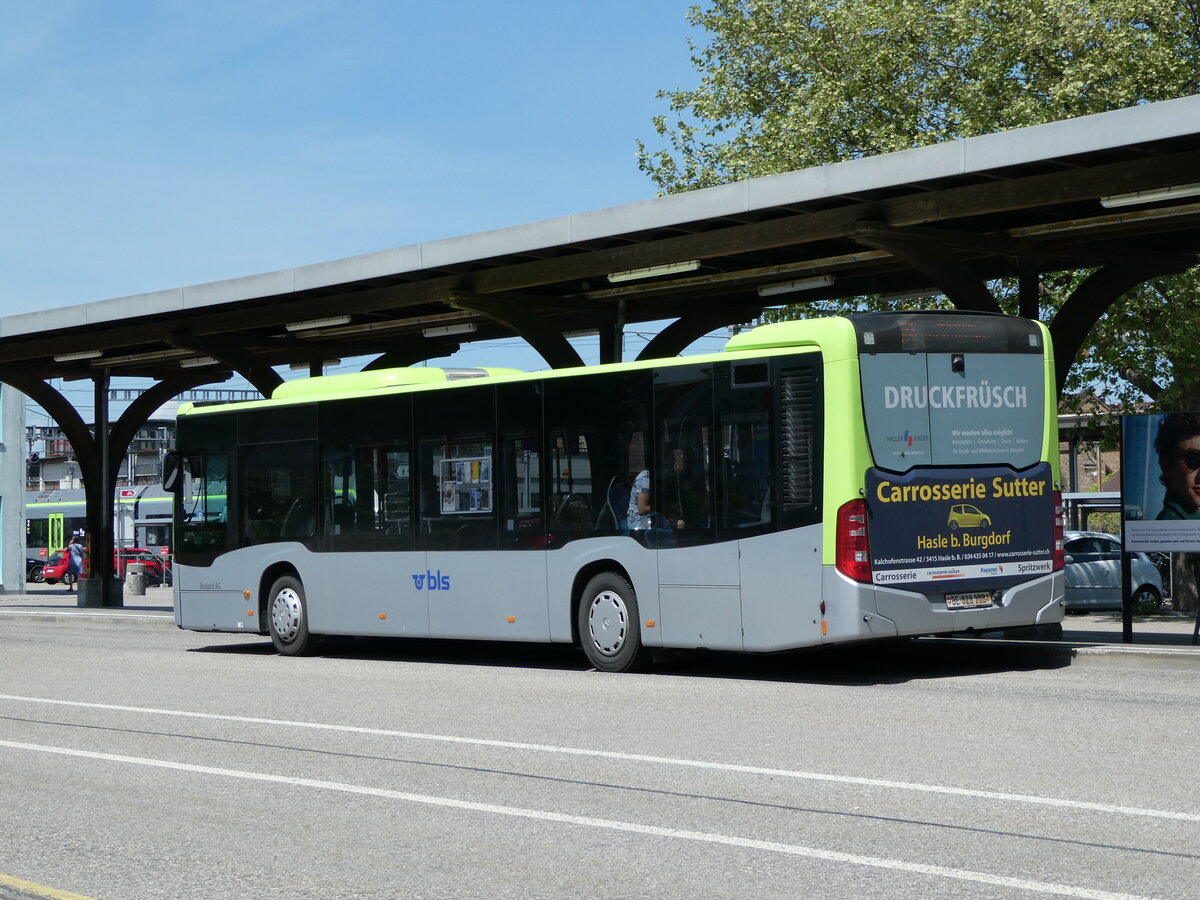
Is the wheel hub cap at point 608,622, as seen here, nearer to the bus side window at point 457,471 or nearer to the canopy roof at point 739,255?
the bus side window at point 457,471

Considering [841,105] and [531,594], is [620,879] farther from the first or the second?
[841,105]

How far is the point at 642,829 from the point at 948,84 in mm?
24647

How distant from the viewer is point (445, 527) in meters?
16.3

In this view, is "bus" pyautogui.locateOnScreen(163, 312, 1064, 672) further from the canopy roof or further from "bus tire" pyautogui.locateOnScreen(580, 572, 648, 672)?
the canopy roof

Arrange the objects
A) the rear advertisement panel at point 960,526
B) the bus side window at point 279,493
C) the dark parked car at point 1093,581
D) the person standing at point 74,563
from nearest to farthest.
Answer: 1. the rear advertisement panel at point 960,526
2. the bus side window at point 279,493
3. the dark parked car at point 1093,581
4. the person standing at point 74,563

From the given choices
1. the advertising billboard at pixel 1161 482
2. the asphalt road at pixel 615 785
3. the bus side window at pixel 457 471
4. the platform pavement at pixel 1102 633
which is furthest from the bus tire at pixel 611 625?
the advertising billboard at pixel 1161 482

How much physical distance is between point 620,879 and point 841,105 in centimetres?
2557

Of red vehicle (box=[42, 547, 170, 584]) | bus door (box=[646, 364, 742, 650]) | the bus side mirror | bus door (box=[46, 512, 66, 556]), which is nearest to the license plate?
bus door (box=[646, 364, 742, 650])

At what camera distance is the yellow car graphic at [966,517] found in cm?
1327

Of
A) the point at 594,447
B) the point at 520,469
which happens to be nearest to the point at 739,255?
the point at 520,469

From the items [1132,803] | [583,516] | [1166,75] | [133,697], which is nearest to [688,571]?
[583,516]

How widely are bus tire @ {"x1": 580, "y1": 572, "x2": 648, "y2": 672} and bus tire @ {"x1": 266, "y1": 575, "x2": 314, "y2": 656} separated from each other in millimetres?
4363

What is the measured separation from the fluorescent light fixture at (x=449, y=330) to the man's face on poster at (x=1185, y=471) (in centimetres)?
1236

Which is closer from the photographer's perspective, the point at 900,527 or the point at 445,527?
the point at 900,527
